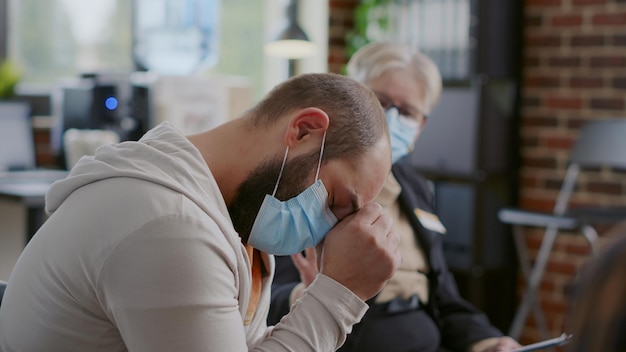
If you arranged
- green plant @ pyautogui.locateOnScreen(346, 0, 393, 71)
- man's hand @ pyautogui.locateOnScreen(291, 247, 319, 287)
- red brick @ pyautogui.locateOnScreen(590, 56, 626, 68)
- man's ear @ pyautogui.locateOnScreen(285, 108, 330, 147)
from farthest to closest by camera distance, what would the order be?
green plant @ pyautogui.locateOnScreen(346, 0, 393, 71), red brick @ pyautogui.locateOnScreen(590, 56, 626, 68), man's hand @ pyautogui.locateOnScreen(291, 247, 319, 287), man's ear @ pyautogui.locateOnScreen(285, 108, 330, 147)

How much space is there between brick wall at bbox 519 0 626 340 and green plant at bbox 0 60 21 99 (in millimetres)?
2513

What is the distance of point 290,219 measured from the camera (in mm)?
1342

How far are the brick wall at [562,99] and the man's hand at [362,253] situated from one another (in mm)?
2792

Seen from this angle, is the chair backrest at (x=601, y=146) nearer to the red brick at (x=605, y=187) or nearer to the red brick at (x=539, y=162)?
the red brick at (x=605, y=187)

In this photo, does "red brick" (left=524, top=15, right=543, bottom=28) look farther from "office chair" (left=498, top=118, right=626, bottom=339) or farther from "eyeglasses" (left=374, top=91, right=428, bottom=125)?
"eyeglasses" (left=374, top=91, right=428, bottom=125)

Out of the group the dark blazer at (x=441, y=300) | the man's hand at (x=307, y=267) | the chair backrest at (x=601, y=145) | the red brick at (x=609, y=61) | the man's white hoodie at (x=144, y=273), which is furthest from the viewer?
the red brick at (x=609, y=61)

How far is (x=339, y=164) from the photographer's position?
1.30 metres

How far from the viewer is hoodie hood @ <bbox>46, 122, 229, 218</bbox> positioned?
1132mm

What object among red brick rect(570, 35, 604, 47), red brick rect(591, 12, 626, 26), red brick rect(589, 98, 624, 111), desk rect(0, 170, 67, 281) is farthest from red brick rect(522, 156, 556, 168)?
desk rect(0, 170, 67, 281)

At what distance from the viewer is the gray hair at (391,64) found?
2205 millimetres

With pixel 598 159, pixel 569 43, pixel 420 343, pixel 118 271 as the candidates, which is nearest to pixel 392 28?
pixel 569 43

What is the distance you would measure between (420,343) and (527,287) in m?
2.12

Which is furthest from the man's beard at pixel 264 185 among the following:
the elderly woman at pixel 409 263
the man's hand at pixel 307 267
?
the elderly woman at pixel 409 263

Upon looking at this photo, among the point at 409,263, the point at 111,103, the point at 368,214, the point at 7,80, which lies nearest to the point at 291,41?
the point at 111,103
